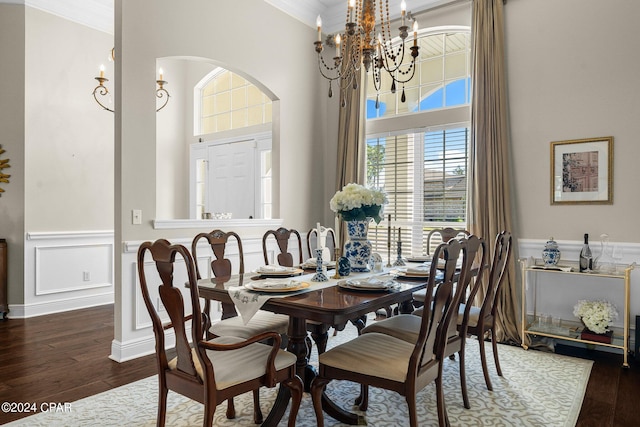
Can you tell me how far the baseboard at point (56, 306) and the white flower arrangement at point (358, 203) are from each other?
4.00m

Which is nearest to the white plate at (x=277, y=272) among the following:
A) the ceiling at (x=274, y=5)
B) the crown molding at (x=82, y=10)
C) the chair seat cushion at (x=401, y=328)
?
the chair seat cushion at (x=401, y=328)

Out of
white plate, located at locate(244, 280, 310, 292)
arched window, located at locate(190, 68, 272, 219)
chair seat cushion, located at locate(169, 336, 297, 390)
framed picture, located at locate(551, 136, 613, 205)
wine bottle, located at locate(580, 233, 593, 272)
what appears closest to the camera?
chair seat cushion, located at locate(169, 336, 297, 390)

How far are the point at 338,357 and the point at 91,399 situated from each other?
5.46 ft

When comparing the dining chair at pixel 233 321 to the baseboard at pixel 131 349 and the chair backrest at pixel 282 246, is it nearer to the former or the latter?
the chair backrest at pixel 282 246

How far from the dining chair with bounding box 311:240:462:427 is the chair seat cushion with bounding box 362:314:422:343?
0.94ft

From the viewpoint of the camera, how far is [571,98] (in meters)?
3.78

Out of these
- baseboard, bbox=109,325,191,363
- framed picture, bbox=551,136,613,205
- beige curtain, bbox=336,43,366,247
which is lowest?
baseboard, bbox=109,325,191,363

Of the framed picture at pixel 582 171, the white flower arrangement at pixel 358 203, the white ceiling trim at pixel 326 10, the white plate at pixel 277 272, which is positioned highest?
the white ceiling trim at pixel 326 10

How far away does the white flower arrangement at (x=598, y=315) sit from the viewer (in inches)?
133

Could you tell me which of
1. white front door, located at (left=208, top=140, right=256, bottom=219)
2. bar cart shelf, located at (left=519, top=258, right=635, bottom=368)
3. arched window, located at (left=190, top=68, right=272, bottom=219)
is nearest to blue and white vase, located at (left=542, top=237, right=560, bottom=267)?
bar cart shelf, located at (left=519, top=258, right=635, bottom=368)

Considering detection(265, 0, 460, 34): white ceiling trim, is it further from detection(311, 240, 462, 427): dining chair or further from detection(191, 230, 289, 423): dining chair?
detection(311, 240, 462, 427): dining chair

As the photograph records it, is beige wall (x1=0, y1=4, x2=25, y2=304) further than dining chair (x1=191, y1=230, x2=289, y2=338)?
Yes

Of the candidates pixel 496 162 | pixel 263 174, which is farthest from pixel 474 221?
pixel 263 174

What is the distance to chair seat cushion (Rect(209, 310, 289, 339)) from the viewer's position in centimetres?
253
